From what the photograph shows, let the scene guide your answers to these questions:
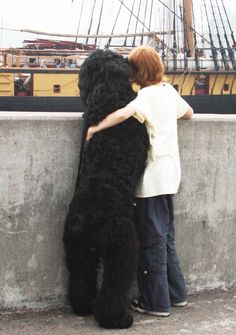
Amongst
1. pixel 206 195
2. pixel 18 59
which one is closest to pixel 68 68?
pixel 18 59

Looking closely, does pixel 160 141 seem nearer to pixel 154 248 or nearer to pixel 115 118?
pixel 115 118

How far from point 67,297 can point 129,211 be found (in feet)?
2.40

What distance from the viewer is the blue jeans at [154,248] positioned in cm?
348

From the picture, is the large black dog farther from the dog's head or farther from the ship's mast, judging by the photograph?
the ship's mast

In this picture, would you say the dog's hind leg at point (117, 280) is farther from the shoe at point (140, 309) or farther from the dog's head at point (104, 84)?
the dog's head at point (104, 84)

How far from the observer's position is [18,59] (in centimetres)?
3011

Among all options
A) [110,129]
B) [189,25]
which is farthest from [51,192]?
[189,25]

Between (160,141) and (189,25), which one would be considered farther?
(189,25)

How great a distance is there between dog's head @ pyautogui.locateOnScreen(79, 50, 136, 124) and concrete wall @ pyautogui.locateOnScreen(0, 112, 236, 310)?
302 mm

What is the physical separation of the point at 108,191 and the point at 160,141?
1.47 ft

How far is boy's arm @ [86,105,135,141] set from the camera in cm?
325

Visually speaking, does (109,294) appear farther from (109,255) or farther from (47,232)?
(47,232)

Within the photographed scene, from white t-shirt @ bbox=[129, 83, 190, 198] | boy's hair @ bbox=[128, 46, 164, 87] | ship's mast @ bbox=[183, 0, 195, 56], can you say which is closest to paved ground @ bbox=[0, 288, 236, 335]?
white t-shirt @ bbox=[129, 83, 190, 198]

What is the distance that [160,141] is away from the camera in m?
3.45
